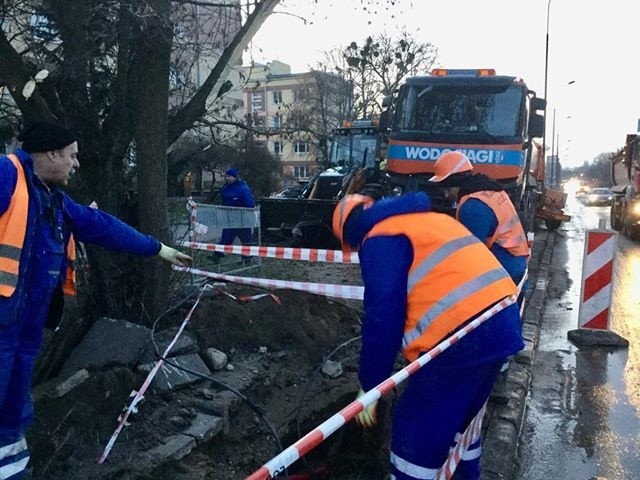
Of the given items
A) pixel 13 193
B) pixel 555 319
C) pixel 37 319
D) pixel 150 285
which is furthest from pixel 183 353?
pixel 555 319

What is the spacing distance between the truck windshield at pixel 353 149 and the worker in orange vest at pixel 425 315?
13421mm

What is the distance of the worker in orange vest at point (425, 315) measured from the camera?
2.64 meters

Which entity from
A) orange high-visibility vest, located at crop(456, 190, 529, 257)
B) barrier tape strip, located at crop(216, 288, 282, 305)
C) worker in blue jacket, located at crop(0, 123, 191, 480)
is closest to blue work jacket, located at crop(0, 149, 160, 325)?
worker in blue jacket, located at crop(0, 123, 191, 480)

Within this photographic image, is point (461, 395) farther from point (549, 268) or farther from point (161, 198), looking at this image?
point (549, 268)

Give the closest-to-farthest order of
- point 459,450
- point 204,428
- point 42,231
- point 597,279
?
point 42,231 → point 459,450 → point 204,428 → point 597,279

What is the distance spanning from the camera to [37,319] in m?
2.80

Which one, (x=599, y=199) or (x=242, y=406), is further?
(x=599, y=199)

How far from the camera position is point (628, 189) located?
20.1 metres

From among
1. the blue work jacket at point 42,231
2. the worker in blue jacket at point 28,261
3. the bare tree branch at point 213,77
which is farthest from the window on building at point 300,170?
the worker in blue jacket at point 28,261

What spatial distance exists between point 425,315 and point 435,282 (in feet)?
0.50

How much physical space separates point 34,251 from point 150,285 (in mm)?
2316

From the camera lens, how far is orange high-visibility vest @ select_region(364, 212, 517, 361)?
2.64 m

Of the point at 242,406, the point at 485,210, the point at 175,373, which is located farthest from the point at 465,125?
the point at 175,373

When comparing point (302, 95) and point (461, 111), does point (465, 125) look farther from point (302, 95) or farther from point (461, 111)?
point (302, 95)
